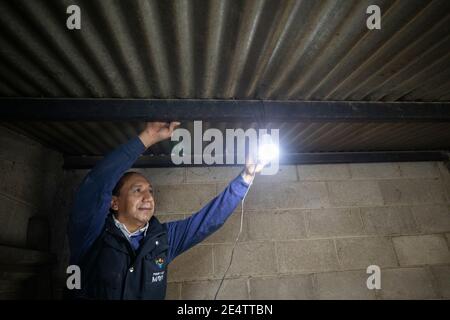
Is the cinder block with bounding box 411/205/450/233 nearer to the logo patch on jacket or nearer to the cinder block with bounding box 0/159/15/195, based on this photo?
the logo patch on jacket

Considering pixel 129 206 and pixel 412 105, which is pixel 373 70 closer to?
pixel 412 105

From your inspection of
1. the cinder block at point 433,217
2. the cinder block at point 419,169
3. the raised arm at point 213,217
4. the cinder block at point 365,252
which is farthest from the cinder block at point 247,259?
the cinder block at point 419,169

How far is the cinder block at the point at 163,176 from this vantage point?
112 inches

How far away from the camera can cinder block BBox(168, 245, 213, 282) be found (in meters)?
2.55

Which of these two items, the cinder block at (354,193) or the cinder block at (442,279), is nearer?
the cinder block at (442,279)

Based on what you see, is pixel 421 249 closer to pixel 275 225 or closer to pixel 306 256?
pixel 306 256

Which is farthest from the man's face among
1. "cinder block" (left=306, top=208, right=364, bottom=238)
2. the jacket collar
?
"cinder block" (left=306, top=208, right=364, bottom=238)

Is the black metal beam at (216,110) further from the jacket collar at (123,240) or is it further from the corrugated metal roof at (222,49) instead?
the jacket collar at (123,240)

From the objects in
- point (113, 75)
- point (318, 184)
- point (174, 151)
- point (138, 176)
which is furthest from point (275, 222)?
point (113, 75)

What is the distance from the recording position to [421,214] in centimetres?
305

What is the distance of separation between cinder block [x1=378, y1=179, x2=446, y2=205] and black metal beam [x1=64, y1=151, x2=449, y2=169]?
0.28 metres

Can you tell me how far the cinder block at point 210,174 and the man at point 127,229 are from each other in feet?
2.50

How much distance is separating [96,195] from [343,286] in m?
2.47

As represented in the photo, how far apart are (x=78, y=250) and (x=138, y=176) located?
26.2 inches
